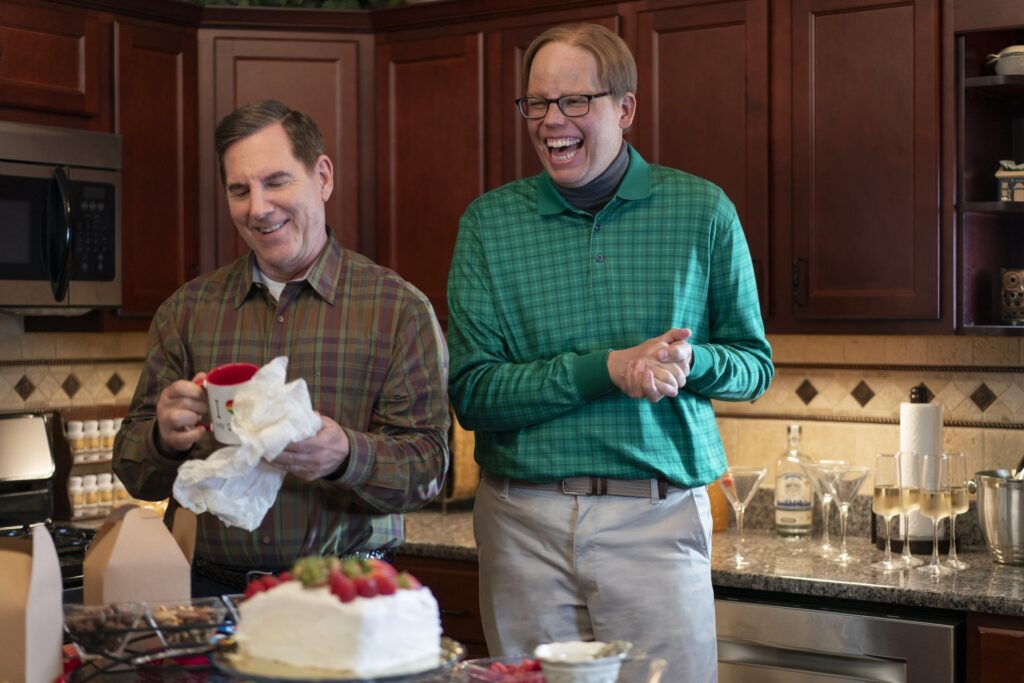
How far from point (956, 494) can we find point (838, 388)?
1.79 feet

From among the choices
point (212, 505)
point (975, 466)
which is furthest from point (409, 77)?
point (212, 505)

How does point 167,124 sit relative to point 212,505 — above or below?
above

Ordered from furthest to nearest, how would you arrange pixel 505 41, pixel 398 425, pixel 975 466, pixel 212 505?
pixel 505 41
pixel 975 466
pixel 398 425
pixel 212 505

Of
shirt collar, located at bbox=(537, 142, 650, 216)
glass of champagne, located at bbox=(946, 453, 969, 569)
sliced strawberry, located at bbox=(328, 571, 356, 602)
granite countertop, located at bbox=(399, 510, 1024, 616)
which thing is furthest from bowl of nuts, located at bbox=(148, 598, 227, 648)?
glass of champagne, located at bbox=(946, 453, 969, 569)

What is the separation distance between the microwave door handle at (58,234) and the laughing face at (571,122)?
1.41m

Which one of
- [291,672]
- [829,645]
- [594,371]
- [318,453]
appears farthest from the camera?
[829,645]

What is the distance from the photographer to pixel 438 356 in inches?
76.4

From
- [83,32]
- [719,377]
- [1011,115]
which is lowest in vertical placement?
[719,377]

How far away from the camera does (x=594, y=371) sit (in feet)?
6.72

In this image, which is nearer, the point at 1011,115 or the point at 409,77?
the point at 1011,115

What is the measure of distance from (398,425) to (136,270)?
1688 millimetres

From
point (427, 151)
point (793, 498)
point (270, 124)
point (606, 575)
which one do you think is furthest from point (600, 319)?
point (427, 151)

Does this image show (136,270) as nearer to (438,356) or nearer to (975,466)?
(438,356)

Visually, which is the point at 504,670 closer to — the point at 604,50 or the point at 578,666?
the point at 578,666
